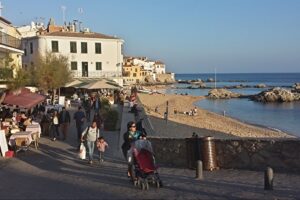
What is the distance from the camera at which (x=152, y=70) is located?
18488 centimetres

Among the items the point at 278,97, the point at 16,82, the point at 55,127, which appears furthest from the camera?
the point at 278,97

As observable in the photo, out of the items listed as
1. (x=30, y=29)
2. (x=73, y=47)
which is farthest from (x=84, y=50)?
(x=30, y=29)

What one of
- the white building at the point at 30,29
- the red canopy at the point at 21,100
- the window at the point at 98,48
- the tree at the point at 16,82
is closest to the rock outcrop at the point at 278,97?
the window at the point at 98,48

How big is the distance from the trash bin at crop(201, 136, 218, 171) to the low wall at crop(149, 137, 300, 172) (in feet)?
0.39

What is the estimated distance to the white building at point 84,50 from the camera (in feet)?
202

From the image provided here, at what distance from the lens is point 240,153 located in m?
13.4

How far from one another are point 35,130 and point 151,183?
10.2m

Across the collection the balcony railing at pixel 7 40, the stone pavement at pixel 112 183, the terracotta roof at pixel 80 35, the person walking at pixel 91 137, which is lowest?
the stone pavement at pixel 112 183

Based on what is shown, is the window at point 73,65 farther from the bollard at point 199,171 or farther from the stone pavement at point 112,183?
the bollard at point 199,171

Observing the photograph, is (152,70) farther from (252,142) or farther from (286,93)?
(252,142)

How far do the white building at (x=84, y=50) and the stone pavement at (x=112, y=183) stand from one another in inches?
1835

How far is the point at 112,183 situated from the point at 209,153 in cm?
298

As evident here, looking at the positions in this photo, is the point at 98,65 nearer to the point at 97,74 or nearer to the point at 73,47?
the point at 97,74

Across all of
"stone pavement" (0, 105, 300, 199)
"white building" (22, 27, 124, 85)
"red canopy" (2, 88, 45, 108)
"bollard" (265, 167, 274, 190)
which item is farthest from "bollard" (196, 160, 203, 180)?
"white building" (22, 27, 124, 85)
